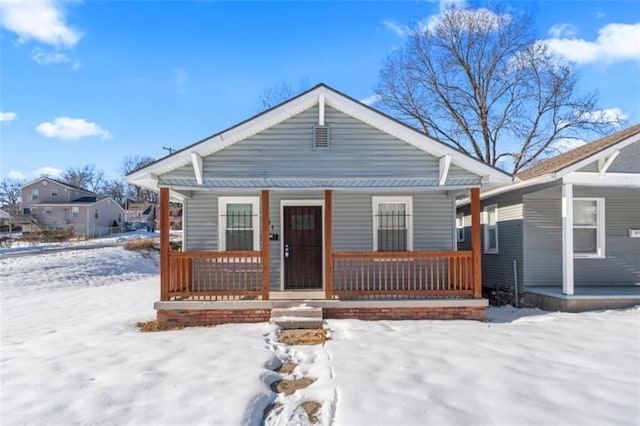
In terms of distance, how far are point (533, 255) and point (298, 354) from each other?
7500mm

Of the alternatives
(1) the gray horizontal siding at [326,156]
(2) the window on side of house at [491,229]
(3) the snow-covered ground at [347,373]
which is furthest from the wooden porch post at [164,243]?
(2) the window on side of house at [491,229]

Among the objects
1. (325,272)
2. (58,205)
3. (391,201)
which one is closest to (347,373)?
(325,272)

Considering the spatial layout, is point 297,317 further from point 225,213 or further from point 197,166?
point 197,166

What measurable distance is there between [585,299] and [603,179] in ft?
8.72

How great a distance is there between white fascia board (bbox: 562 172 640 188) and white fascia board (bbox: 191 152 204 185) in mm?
7553

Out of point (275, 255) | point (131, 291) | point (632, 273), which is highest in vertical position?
point (275, 255)

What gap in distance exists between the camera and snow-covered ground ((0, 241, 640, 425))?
11.7ft

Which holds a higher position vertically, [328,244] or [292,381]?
[328,244]

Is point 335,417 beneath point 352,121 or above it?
beneath

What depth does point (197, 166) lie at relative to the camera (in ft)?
23.5

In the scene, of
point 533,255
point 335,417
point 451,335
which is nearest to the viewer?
point 335,417

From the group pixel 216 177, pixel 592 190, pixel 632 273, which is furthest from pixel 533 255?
pixel 216 177

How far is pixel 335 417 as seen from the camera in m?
3.51

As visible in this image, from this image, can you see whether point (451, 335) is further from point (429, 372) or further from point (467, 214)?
point (467, 214)
